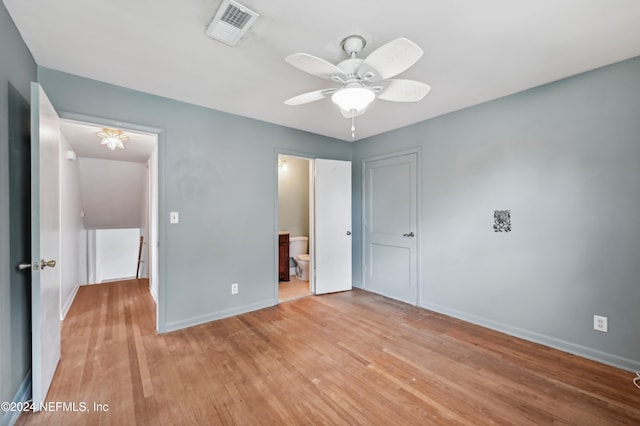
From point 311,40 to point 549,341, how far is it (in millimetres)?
3294

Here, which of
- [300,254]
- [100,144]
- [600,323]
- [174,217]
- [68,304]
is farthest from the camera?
[300,254]

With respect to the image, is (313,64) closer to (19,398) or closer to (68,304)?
(19,398)

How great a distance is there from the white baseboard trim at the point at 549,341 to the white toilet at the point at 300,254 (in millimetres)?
2267

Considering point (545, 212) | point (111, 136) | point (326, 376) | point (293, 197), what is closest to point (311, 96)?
point (326, 376)

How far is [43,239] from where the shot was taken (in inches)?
68.2

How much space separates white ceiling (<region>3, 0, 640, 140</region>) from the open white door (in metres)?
1.65

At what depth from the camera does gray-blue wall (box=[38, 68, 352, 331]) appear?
2580 mm

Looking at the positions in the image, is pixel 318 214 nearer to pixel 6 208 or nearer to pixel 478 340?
pixel 478 340

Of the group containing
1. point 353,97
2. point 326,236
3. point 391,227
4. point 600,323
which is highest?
point 353,97

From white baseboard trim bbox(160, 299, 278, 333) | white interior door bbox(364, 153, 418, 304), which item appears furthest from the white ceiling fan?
white baseboard trim bbox(160, 299, 278, 333)

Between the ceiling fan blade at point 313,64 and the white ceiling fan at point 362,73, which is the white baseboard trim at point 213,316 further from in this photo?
the ceiling fan blade at point 313,64

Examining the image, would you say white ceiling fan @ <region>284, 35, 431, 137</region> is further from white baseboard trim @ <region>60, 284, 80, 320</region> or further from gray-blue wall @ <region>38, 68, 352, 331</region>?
white baseboard trim @ <region>60, 284, 80, 320</region>

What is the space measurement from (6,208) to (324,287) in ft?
11.0

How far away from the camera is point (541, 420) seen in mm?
1644
